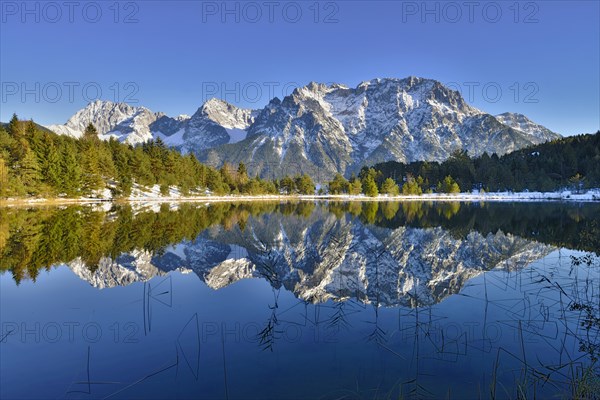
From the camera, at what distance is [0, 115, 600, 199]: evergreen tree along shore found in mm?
82125

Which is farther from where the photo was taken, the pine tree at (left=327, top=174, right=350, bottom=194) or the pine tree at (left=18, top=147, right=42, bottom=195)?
the pine tree at (left=327, top=174, right=350, bottom=194)

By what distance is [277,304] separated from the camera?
1459cm

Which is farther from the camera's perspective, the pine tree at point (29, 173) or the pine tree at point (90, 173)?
the pine tree at point (90, 173)

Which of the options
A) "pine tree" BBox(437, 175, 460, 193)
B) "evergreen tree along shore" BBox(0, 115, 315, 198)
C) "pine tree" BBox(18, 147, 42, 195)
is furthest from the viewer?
"pine tree" BBox(437, 175, 460, 193)

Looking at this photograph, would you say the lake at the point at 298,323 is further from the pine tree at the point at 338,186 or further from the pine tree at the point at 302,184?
the pine tree at the point at 338,186

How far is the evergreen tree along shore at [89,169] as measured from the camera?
79.5 m

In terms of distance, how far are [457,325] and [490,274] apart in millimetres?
8330

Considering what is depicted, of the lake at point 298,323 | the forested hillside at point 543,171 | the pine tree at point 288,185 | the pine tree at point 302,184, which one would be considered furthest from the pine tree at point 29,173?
the forested hillside at point 543,171

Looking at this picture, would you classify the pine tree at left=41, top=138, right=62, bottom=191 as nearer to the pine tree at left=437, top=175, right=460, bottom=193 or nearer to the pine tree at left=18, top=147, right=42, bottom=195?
the pine tree at left=18, top=147, right=42, bottom=195

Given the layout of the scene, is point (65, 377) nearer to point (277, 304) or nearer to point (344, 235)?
point (277, 304)

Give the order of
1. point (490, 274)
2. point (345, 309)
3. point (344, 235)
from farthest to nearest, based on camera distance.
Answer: point (344, 235) < point (490, 274) < point (345, 309)

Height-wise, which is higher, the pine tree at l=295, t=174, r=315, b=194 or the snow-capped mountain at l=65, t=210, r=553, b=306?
the pine tree at l=295, t=174, r=315, b=194

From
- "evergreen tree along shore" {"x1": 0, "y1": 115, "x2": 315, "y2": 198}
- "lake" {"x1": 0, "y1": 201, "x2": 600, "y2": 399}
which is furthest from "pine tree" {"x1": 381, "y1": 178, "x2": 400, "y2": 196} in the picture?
"lake" {"x1": 0, "y1": 201, "x2": 600, "y2": 399}

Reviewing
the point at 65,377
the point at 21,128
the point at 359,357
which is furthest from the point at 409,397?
the point at 21,128
